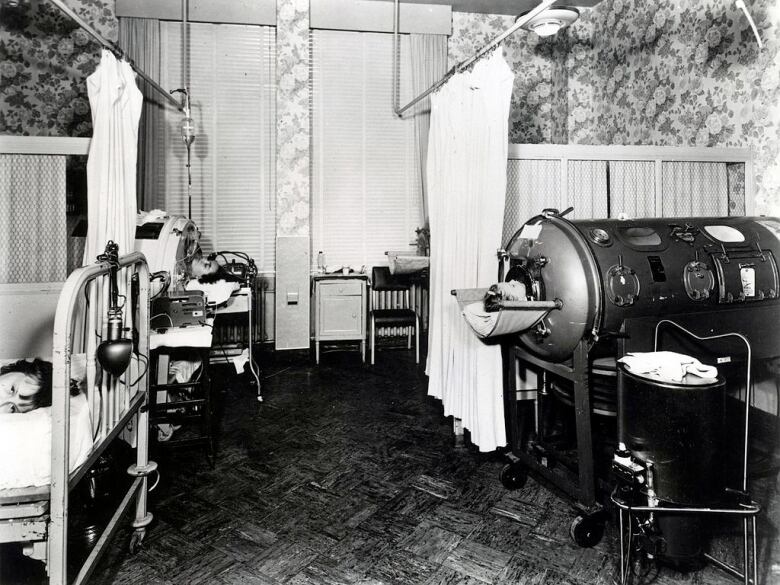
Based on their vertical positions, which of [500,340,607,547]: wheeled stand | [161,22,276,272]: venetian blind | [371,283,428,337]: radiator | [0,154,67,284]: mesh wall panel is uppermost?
[161,22,276,272]: venetian blind

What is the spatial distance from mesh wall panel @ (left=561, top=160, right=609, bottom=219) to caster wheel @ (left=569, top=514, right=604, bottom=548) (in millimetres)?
2348

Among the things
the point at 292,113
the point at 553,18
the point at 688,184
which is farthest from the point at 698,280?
the point at 292,113

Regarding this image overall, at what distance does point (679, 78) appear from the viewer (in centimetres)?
468

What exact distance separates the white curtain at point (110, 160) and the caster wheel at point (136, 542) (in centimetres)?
148

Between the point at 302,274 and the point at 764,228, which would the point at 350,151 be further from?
the point at 764,228

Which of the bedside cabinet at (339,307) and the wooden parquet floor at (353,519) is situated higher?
the bedside cabinet at (339,307)

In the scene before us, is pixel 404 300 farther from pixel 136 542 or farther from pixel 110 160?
pixel 136 542

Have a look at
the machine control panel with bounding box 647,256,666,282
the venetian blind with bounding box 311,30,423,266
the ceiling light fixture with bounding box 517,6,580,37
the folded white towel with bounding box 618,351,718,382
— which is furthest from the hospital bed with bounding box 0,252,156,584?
the venetian blind with bounding box 311,30,423,266

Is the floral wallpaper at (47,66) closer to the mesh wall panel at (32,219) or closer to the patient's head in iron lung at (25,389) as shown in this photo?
the mesh wall panel at (32,219)

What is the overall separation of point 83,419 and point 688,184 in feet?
14.3

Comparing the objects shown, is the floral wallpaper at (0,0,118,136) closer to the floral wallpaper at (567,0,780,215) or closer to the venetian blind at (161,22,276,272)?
the venetian blind at (161,22,276,272)

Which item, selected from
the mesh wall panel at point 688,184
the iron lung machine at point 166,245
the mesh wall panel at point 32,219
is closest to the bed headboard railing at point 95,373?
the iron lung machine at point 166,245

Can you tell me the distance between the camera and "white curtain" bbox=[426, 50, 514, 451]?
3.01 metres

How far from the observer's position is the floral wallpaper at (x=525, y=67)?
6273mm
